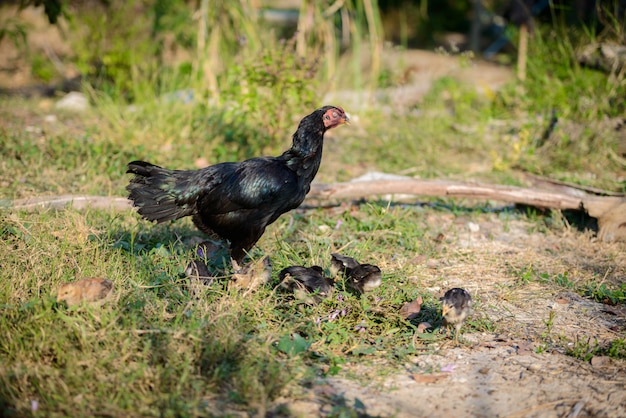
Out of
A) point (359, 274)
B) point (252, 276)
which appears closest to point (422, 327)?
point (359, 274)

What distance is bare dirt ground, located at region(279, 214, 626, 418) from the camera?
10.0 ft

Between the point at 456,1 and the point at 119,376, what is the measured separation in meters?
14.8

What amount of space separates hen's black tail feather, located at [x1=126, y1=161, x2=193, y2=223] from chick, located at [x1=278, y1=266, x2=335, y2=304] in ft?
2.83

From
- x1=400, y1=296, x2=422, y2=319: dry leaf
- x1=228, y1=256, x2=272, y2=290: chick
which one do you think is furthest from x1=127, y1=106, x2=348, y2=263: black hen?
x1=400, y1=296, x2=422, y2=319: dry leaf

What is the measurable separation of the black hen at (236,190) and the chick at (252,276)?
0.33m

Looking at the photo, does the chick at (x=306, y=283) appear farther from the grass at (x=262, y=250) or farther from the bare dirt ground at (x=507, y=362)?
the bare dirt ground at (x=507, y=362)

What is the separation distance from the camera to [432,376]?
3.31 meters

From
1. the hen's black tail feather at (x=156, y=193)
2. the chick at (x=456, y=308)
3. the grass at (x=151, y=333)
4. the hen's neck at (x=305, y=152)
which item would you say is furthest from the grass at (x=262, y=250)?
the hen's neck at (x=305, y=152)

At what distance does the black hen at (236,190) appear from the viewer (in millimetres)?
4109

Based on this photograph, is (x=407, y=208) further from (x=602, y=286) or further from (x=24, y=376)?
(x=24, y=376)

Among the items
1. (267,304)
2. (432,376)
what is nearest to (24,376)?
(267,304)

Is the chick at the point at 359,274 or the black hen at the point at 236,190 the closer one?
the chick at the point at 359,274

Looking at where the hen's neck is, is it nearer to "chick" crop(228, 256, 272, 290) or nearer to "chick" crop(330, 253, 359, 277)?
"chick" crop(330, 253, 359, 277)

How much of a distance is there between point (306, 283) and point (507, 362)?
48.3 inches
